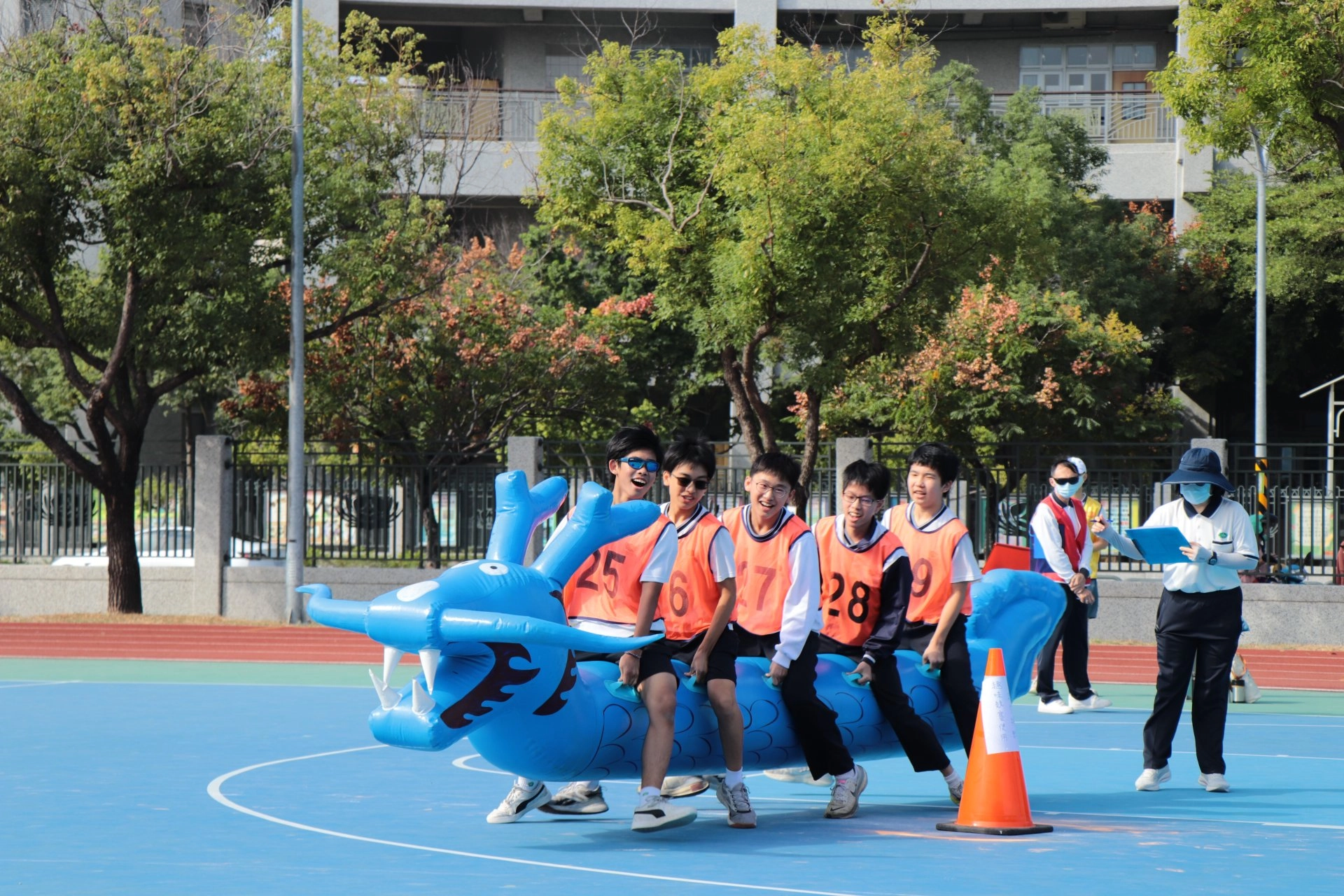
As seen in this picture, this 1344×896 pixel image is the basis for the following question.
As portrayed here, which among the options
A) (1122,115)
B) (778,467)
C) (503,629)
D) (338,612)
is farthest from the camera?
(1122,115)

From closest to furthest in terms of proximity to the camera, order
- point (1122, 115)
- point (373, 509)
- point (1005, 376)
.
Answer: point (373, 509) < point (1005, 376) < point (1122, 115)

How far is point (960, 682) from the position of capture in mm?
7969

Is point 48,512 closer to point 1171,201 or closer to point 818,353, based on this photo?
point 818,353

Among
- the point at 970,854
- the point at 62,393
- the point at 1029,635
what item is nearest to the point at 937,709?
the point at 1029,635

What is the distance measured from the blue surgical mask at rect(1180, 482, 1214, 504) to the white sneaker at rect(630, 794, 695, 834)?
346 cm

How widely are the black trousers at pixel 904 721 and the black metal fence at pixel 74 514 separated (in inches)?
600

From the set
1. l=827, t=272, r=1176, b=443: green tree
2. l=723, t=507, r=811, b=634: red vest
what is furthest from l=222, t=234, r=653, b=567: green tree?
l=723, t=507, r=811, b=634: red vest

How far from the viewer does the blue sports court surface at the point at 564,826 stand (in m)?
6.12

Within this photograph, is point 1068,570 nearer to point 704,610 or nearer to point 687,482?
point 704,610

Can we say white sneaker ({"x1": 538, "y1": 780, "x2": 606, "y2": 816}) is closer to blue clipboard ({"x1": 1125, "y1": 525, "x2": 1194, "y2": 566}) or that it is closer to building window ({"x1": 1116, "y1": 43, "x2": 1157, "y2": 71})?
blue clipboard ({"x1": 1125, "y1": 525, "x2": 1194, "y2": 566})

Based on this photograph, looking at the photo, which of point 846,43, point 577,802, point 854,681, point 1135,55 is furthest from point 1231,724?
point 1135,55

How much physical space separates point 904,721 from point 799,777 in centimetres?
115

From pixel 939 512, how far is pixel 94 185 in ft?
47.1

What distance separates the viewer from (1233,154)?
56.6ft
